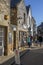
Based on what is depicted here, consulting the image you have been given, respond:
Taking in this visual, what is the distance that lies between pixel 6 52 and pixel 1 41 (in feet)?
3.67

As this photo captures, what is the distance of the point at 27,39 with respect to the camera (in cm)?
3688

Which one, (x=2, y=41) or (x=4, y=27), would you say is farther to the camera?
(x=4, y=27)

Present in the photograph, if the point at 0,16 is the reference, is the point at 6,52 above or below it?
below

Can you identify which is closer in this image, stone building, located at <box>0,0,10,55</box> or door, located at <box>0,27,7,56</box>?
stone building, located at <box>0,0,10,55</box>

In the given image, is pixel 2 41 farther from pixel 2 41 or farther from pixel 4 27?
pixel 4 27

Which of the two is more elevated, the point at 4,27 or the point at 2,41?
the point at 4,27

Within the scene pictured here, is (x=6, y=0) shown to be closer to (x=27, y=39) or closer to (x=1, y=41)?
(x=1, y=41)

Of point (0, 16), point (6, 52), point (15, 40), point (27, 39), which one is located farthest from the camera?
point (27, 39)

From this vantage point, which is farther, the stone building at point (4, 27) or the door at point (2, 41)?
the door at point (2, 41)

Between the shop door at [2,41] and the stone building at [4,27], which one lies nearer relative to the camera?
the stone building at [4,27]

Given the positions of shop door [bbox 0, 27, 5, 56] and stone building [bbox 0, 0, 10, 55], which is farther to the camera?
shop door [bbox 0, 27, 5, 56]

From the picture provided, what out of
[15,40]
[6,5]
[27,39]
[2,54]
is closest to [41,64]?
[2,54]

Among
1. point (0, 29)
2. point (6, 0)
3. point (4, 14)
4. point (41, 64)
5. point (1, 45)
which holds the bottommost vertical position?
point (41, 64)

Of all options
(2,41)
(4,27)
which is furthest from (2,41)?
(4,27)
